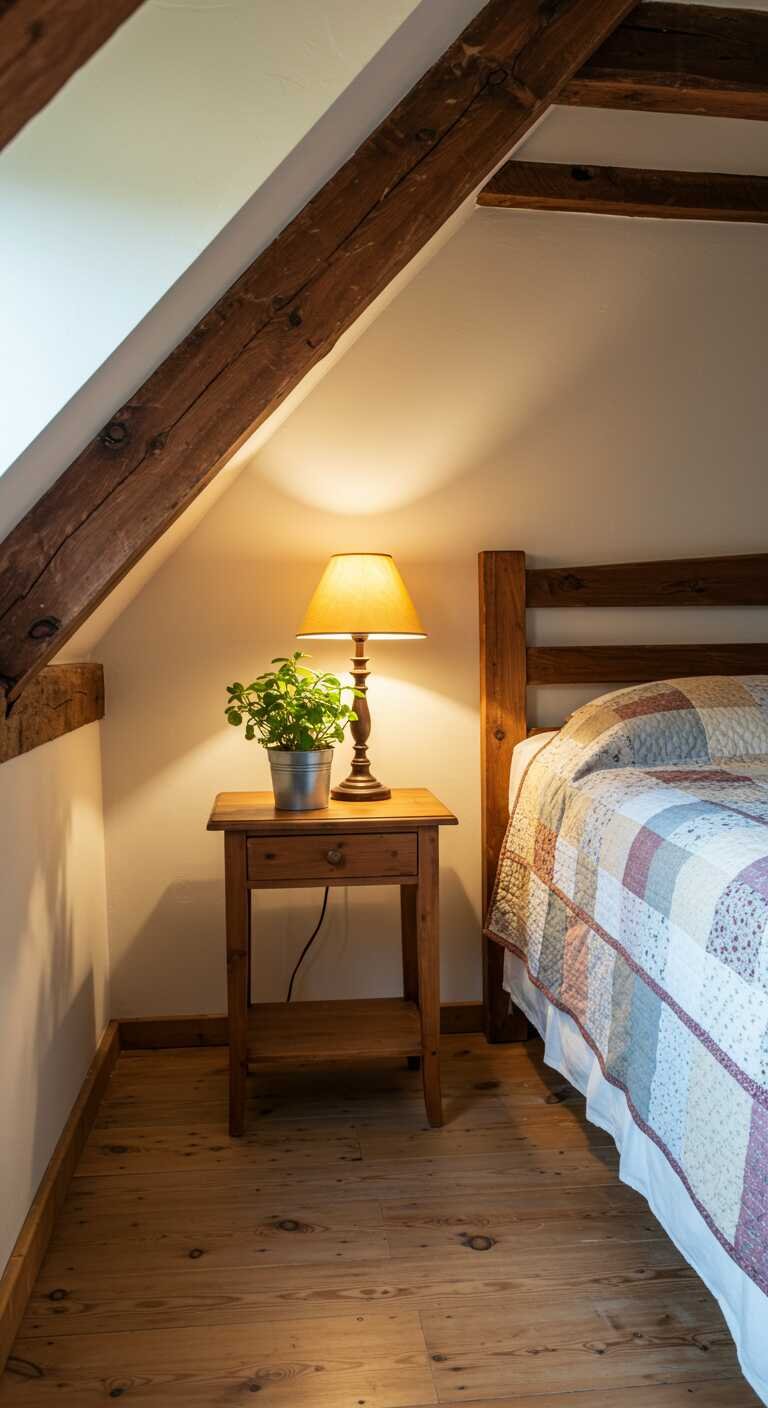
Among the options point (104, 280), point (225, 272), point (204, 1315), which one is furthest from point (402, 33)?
point (204, 1315)

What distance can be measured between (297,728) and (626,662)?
2.92ft

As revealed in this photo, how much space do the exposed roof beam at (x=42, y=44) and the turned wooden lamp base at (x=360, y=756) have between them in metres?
1.62

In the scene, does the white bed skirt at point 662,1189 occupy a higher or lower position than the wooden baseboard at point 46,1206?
higher

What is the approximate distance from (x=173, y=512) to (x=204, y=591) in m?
1.04

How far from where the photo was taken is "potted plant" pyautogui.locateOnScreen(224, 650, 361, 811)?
7.22 ft

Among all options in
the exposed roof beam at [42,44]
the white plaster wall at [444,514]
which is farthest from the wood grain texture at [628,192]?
the exposed roof beam at [42,44]

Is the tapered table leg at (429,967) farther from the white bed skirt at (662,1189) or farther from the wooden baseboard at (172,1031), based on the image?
the wooden baseboard at (172,1031)

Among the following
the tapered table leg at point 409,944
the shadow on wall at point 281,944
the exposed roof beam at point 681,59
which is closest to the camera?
the exposed roof beam at point 681,59

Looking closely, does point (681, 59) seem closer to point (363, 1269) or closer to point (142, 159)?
point (142, 159)

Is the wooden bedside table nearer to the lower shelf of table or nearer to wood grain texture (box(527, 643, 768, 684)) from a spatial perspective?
the lower shelf of table

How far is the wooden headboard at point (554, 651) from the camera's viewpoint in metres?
2.56

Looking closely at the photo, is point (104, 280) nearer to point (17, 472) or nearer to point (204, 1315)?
point (17, 472)

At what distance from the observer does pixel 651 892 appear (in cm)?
159

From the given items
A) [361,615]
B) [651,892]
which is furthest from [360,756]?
[651,892]
